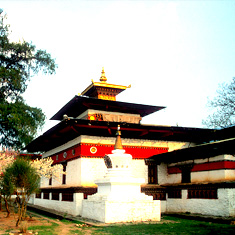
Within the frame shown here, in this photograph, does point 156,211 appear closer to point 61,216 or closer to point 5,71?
point 61,216

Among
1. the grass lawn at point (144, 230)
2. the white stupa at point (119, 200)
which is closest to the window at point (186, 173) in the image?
the white stupa at point (119, 200)

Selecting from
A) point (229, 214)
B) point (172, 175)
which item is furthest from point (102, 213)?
point (172, 175)

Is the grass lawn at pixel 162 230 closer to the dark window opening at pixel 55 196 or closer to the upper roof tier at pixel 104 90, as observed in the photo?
the dark window opening at pixel 55 196

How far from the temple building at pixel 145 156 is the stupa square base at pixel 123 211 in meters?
2.56

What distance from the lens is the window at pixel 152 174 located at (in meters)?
17.2

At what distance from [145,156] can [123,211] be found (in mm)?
5845

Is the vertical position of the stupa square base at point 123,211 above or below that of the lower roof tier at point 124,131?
below

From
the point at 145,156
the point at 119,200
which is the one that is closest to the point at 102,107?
the point at 145,156

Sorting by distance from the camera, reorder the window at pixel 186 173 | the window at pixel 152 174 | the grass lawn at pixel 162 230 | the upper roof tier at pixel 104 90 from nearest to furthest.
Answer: the grass lawn at pixel 162 230
the window at pixel 186 173
the window at pixel 152 174
the upper roof tier at pixel 104 90

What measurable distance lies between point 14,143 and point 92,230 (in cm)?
935

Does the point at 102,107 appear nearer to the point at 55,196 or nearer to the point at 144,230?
the point at 55,196

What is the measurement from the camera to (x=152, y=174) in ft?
56.9

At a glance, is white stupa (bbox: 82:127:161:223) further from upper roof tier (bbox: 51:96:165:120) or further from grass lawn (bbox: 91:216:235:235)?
upper roof tier (bbox: 51:96:165:120)

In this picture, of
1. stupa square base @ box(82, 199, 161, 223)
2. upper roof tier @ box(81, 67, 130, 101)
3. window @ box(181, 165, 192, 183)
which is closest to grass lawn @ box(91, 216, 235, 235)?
stupa square base @ box(82, 199, 161, 223)
